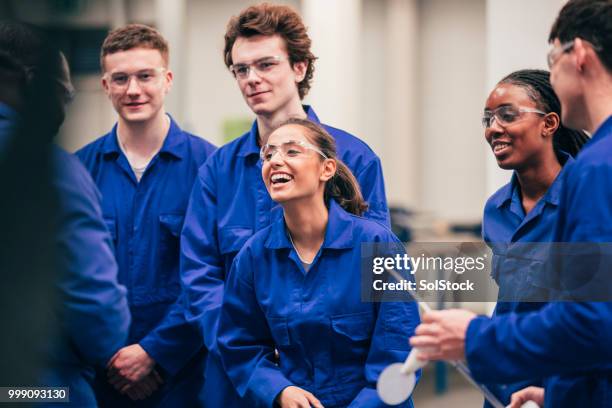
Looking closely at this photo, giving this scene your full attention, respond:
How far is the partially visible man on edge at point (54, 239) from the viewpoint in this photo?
1608 millimetres

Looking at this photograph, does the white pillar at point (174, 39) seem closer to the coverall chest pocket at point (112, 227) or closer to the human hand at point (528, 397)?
the coverall chest pocket at point (112, 227)

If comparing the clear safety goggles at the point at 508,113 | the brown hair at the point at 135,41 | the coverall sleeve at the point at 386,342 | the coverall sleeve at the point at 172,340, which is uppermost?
the brown hair at the point at 135,41

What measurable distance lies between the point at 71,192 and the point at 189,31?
26.6ft

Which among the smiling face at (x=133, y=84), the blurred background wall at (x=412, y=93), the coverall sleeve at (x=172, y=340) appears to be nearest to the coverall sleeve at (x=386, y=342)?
the coverall sleeve at (x=172, y=340)

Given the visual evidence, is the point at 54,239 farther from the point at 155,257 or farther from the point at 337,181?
the point at 155,257

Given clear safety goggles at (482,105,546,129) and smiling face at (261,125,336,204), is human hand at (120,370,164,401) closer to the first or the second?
smiling face at (261,125,336,204)

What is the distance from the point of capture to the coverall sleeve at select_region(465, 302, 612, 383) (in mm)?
1984

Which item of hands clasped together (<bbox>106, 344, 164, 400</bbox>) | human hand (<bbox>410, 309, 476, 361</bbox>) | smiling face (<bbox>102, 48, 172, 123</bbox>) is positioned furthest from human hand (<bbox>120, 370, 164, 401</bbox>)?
human hand (<bbox>410, 309, 476, 361</bbox>)

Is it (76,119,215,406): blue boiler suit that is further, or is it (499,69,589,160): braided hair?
(76,119,215,406): blue boiler suit

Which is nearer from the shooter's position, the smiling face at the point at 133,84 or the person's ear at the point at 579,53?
the person's ear at the point at 579,53

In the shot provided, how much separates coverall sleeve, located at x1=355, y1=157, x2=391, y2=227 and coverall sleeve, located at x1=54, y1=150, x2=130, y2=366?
114 cm

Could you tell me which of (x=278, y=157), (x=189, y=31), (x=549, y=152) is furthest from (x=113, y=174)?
(x=189, y=31)

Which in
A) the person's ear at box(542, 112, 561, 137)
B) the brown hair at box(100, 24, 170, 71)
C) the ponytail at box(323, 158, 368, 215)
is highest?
the brown hair at box(100, 24, 170, 71)

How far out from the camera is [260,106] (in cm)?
339
